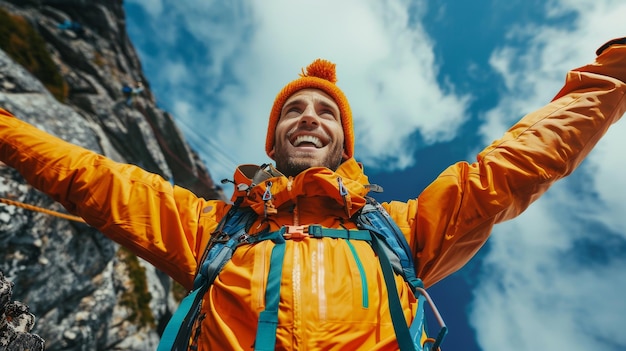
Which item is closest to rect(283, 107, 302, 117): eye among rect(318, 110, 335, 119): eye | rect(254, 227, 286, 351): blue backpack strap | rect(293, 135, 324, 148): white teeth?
rect(318, 110, 335, 119): eye

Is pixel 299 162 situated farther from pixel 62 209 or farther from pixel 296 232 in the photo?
pixel 62 209

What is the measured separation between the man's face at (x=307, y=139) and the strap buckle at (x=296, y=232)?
967mm

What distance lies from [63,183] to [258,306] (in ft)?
7.01

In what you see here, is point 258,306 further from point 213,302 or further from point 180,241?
point 180,241

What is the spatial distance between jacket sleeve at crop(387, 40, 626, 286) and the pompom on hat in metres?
2.47

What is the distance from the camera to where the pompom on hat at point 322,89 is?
5.20 m

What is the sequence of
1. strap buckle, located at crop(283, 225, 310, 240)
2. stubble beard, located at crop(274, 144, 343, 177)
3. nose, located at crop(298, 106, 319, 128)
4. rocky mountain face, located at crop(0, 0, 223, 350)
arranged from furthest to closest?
rocky mountain face, located at crop(0, 0, 223, 350) < nose, located at crop(298, 106, 319, 128) < stubble beard, located at crop(274, 144, 343, 177) < strap buckle, located at crop(283, 225, 310, 240)

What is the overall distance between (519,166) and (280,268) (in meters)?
2.18

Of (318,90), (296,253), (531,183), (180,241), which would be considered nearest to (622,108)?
(531,183)

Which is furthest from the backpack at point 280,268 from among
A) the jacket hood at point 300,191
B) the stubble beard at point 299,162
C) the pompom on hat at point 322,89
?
the pompom on hat at point 322,89

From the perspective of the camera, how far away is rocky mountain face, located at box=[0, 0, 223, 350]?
7297 mm

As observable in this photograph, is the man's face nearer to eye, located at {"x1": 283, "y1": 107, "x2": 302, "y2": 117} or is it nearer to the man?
eye, located at {"x1": 283, "y1": 107, "x2": 302, "y2": 117}

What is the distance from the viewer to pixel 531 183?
295 cm

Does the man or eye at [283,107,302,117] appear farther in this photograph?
eye at [283,107,302,117]
